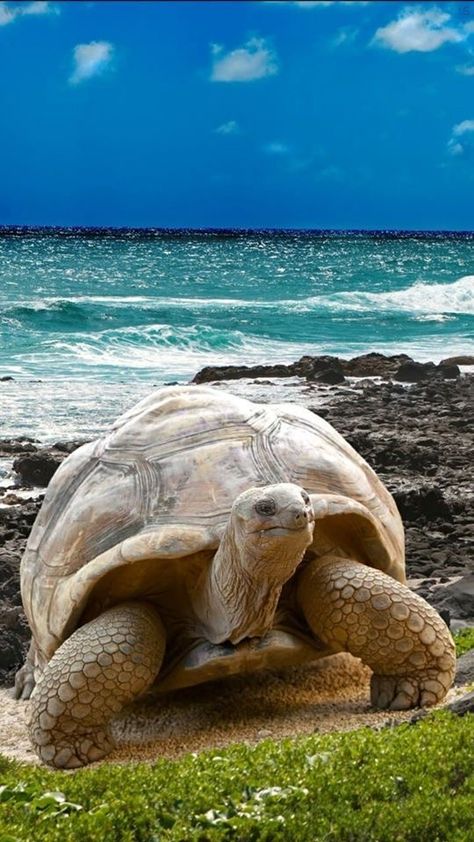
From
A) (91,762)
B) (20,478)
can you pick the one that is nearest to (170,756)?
(91,762)

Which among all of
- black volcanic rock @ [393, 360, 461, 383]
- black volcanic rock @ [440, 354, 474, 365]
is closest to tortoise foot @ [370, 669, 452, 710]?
black volcanic rock @ [393, 360, 461, 383]

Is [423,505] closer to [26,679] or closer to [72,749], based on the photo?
[26,679]

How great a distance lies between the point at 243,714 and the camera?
19.7 ft

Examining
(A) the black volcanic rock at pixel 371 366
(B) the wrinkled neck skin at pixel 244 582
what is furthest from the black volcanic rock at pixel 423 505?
(A) the black volcanic rock at pixel 371 366

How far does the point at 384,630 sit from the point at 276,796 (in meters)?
1.57

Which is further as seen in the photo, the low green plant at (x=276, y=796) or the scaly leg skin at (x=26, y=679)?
the scaly leg skin at (x=26, y=679)

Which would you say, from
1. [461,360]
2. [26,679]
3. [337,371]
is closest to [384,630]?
[26,679]

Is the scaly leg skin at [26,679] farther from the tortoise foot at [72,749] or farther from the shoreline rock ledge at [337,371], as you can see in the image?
the shoreline rock ledge at [337,371]

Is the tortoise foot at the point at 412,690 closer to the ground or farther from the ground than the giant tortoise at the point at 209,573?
closer to the ground

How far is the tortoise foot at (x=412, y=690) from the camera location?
5.90 meters

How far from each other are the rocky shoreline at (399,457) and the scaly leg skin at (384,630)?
5.97 feet

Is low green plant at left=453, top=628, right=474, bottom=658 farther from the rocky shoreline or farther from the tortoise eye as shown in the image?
the tortoise eye

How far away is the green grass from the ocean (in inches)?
496

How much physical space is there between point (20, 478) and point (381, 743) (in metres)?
9.68
